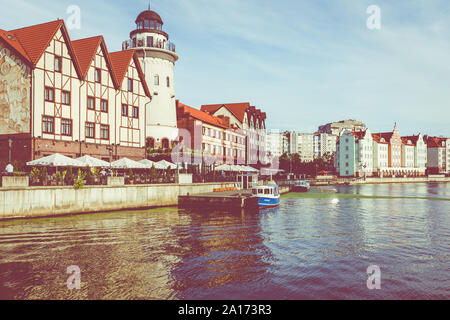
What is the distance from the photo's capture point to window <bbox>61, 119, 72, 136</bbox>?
132 ft

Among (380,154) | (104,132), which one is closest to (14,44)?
(104,132)

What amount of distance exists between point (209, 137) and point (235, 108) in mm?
21347

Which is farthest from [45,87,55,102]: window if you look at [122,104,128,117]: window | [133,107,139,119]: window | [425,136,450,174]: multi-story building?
[425,136,450,174]: multi-story building

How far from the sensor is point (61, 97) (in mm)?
40500

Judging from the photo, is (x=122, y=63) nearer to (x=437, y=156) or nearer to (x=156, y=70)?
(x=156, y=70)

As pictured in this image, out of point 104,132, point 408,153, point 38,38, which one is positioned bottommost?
point 104,132

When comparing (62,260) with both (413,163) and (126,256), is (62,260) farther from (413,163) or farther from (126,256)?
(413,163)

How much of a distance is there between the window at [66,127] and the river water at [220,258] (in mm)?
12717

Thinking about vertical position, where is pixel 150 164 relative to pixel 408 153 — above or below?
below

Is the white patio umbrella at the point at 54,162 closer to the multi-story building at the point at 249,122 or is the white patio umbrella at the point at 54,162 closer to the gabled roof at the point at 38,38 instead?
the gabled roof at the point at 38,38

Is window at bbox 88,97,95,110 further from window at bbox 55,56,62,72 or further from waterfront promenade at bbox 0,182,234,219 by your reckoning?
waterfront promenade at bbox 0,182,234,219

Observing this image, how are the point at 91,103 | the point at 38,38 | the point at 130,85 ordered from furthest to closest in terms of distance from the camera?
the point at 130,85, the point at 91,103, the point at 38,38

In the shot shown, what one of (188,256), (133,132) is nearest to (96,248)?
(188,256)
